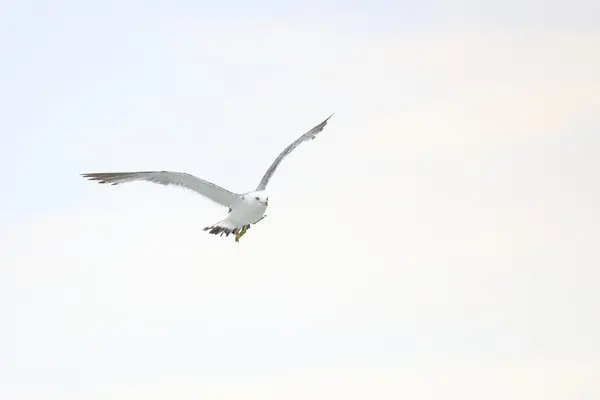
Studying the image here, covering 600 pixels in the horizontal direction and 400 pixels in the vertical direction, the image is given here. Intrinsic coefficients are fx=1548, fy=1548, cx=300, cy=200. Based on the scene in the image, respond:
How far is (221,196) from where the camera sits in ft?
165

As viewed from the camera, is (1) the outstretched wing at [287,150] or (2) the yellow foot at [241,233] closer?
(2) the yellow foot at [241,233]

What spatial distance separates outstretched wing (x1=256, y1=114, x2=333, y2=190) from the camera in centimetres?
5302

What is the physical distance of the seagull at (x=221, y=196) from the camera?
160ft

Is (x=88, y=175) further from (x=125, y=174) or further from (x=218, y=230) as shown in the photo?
(x=218, y=230)

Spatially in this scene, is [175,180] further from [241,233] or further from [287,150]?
[287,150]

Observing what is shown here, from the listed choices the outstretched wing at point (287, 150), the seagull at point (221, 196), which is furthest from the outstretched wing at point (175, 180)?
the outstretched wing at point (287, 150)

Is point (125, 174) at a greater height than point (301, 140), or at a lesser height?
lesser

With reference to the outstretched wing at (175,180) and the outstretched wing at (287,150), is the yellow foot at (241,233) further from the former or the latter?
the outstretched wing at (287,150)

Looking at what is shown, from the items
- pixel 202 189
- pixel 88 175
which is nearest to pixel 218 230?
pixel 202 189

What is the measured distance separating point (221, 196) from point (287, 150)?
245 inches

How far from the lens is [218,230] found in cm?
5009

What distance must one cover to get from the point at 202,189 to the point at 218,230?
4.67ft

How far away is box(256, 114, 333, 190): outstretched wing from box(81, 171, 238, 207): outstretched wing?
247 cm

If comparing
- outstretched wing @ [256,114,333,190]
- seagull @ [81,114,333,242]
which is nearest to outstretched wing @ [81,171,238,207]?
seagull @ [81,114,333,242]
